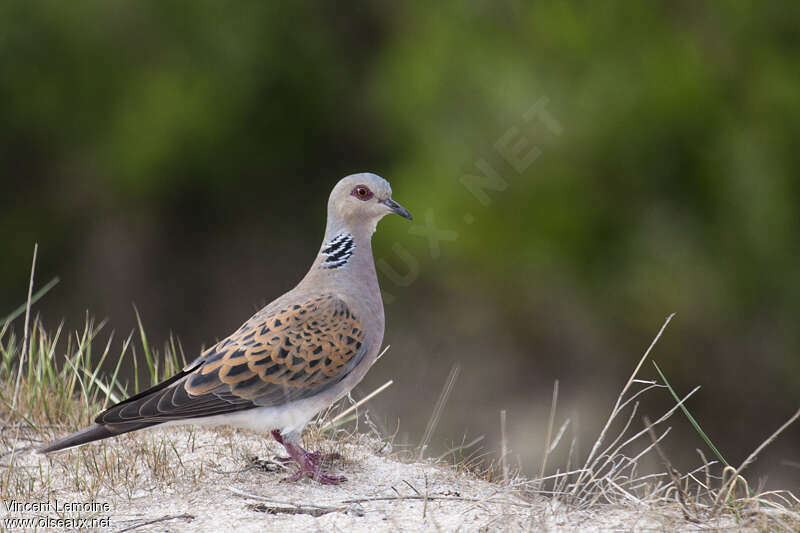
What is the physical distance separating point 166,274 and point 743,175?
7.14m

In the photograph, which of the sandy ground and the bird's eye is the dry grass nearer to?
the sandy ground

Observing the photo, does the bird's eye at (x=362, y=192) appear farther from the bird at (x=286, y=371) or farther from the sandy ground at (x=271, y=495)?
the sandy ground at (x=271, y=495)

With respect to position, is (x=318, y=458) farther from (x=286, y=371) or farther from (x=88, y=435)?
(x=88, y=435)

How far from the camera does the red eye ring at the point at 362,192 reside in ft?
15.1

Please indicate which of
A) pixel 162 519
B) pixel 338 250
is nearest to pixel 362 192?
pixel 338 250

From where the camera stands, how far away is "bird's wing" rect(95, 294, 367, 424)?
13.1 ft

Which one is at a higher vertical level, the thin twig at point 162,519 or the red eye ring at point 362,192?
the red eye ring at point 362,192

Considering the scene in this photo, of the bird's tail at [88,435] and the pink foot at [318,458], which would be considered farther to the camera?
the pink foot at [318,458]

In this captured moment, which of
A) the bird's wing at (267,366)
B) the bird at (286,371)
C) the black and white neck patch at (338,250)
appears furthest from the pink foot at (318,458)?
the black and white neck patch at (338,250)

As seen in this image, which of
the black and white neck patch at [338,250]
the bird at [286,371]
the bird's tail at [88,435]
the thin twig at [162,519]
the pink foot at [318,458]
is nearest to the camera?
the thin twig at [162,519]

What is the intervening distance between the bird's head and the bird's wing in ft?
1.48

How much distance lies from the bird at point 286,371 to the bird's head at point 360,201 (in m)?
0.03

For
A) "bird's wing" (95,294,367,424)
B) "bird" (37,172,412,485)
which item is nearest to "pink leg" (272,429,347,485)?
"bird" (37,172,412,485)

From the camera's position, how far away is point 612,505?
3775 millimetres
